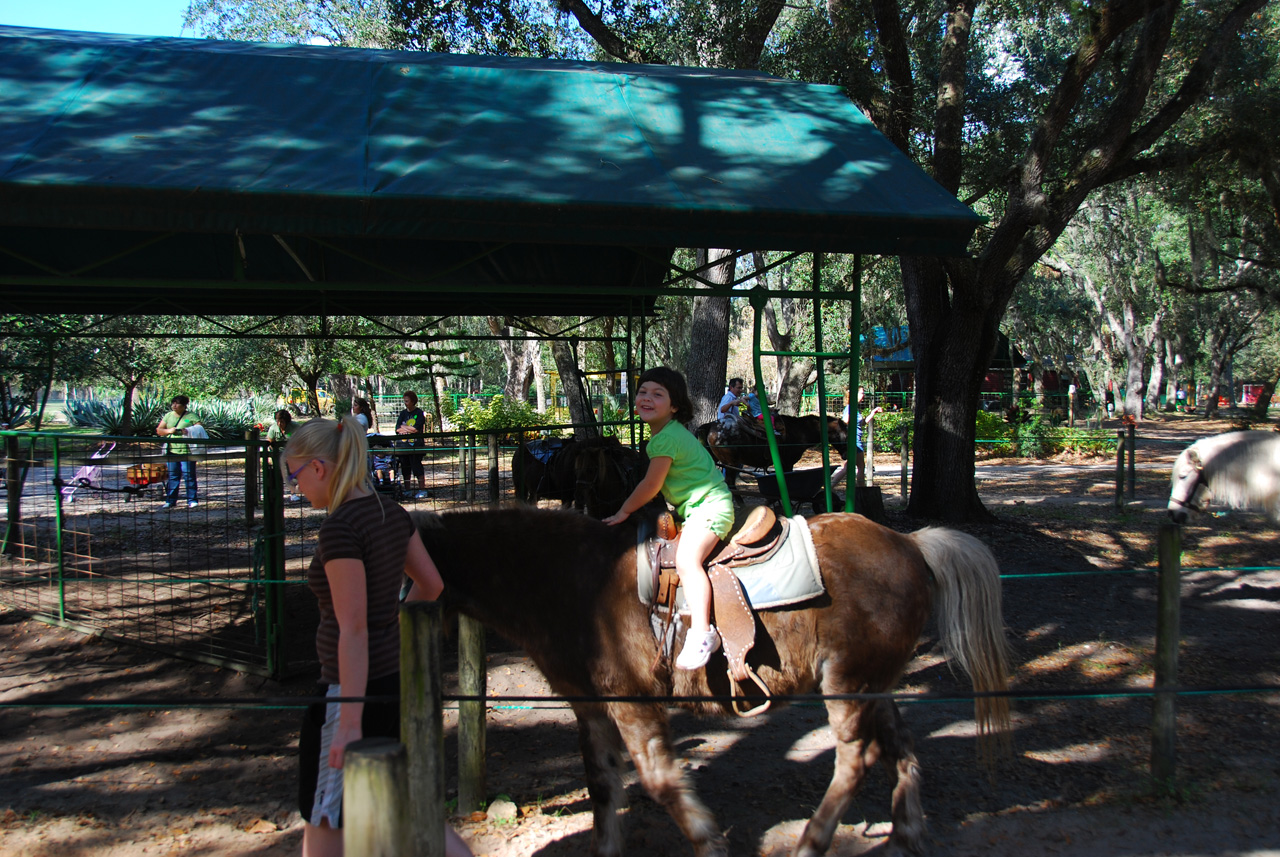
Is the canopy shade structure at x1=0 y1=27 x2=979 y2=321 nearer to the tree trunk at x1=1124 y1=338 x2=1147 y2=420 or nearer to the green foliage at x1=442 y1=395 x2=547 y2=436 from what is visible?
the green foliage at x1=442 y1=395 x2=547 y2=436

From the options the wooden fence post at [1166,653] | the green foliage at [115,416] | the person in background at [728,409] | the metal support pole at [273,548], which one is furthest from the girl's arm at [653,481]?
the green foliage at [115,416]

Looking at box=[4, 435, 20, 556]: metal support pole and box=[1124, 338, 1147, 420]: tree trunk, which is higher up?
box=[1124, 338, 1147, 420]: tree trunk

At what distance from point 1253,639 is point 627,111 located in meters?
6.76

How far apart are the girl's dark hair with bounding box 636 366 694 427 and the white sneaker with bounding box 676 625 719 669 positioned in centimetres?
95

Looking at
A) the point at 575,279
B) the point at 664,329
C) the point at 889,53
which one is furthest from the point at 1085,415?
the point at 575,279

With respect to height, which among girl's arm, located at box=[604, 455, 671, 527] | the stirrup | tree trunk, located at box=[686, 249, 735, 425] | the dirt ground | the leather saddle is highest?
tree trunk, located at box=[686, 249, 735, 425]

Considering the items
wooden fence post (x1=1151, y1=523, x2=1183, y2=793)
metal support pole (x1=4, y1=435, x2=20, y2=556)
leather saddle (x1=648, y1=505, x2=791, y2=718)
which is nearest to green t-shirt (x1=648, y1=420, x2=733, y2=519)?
leather saddle (x1=648, y1=505, x2=791, y2=718)

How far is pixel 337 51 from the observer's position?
779 centimetres

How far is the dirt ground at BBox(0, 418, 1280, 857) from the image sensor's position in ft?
12.0

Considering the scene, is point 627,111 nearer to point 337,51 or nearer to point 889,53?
point 337,51

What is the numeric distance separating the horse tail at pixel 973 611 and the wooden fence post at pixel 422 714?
2.34 metres

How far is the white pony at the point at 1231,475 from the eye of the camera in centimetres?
656

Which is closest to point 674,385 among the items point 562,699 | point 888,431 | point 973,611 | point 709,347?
point 562,699

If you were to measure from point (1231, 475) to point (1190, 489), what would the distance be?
317 mm
